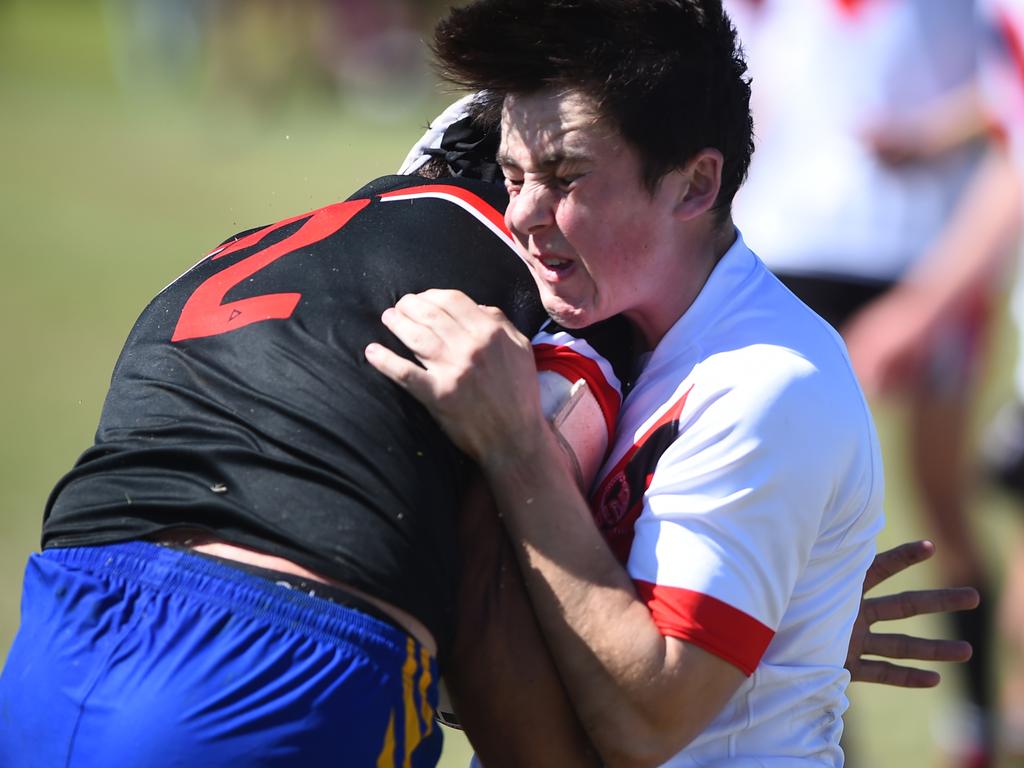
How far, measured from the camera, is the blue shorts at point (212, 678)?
6.33 ft

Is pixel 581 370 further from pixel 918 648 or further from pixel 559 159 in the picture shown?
pixel 918 648

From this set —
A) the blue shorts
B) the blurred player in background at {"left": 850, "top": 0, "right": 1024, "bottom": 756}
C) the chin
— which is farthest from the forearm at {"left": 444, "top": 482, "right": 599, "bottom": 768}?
the blurred player in background at {"left": 850, "top": 0, "right": 1024, "bottom": 756}

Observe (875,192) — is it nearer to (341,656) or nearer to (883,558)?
(883,558)

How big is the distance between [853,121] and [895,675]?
2791 mm

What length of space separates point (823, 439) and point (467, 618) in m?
0.61

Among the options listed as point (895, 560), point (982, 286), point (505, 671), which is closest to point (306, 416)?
point (505, 671)

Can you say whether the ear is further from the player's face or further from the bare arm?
the bare arm

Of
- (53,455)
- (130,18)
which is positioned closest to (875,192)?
(53,455)

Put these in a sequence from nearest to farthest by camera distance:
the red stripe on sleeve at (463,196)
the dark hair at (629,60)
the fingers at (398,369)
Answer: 1. the fingers at (398,369)
2. the dark hair at (629,60)
3. the red stripe on sleeve at (463,196)

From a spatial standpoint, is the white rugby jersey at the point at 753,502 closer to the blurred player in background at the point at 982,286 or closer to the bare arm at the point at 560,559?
the bare arm at the point at 560,559

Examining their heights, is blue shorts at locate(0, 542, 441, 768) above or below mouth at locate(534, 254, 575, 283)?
below

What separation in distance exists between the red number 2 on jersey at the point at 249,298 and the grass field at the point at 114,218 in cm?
248

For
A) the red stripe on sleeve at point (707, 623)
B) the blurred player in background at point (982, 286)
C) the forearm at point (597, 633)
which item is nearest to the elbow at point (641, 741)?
the forearm at point (597, 633)

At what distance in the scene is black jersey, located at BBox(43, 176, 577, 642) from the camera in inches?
79.6
